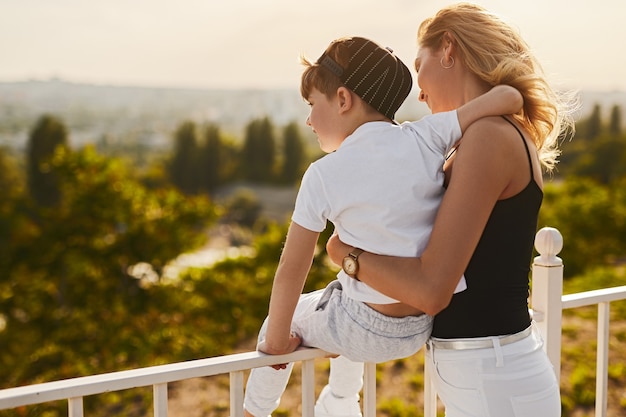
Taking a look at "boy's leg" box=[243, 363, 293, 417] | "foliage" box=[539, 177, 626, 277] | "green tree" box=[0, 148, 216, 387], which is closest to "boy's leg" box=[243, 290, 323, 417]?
"boy's leg" box=[243, 363, 293, 417]

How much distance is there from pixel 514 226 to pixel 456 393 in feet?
1.13

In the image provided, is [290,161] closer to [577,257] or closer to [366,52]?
[577,257]

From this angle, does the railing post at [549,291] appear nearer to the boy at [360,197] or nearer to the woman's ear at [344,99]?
the boy at [360,197]

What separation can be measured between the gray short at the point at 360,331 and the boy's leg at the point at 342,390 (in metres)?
0.20

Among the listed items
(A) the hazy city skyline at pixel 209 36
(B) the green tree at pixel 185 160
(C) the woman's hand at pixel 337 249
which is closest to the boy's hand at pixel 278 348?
(C) the woman's hand at pixel 337 249

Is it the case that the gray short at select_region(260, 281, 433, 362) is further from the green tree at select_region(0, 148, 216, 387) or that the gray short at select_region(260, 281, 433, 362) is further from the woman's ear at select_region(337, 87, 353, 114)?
the green tree at select_region(0, 148, 216, 387)

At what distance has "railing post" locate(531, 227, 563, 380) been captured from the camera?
6.19 feet

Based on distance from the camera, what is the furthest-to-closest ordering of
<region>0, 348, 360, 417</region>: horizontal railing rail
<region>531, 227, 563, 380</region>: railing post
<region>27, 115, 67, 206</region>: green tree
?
1. <region>27, 115, 67, 206</region>: green tree
2. <region>531, 227, 563, 380</region>: railing post
3. <region>0, 348, 360, 417</region>: horizontal railing rail

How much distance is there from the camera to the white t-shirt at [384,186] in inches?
51.1

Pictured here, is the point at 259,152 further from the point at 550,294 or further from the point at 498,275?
the point at 498,275

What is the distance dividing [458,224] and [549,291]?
2.51ft

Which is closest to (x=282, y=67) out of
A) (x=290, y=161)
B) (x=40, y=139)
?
(x=290, y=161)

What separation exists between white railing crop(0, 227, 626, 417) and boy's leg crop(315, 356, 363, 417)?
48 mm

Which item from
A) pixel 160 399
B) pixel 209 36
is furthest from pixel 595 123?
pixel 160 399
